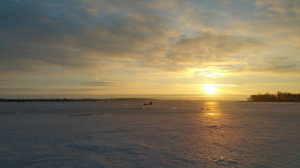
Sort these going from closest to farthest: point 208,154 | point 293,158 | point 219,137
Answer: point 293,158
point 208,154
point 219,137

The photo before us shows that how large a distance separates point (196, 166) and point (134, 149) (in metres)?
2.48

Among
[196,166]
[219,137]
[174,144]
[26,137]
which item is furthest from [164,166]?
[26,137]

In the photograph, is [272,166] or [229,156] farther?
[229,156]

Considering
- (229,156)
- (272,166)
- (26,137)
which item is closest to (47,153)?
(26,137)

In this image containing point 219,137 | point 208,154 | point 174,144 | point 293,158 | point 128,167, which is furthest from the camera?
point 219,137

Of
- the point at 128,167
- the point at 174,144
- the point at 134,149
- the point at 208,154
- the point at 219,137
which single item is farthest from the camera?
the point at 219,137

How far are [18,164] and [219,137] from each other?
7.43 metres

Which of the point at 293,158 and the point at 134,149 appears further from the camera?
the point at 134,149

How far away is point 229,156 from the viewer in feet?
20.7

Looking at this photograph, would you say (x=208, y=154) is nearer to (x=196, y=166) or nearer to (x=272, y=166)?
(x=196, y=166)

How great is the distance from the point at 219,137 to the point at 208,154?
115 inches

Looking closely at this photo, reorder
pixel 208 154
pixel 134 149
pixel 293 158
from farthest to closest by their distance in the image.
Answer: pixel 134 149, pixel 208 154, pixel 293 158

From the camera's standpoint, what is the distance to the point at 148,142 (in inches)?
328

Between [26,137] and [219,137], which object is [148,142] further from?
[26,137]
